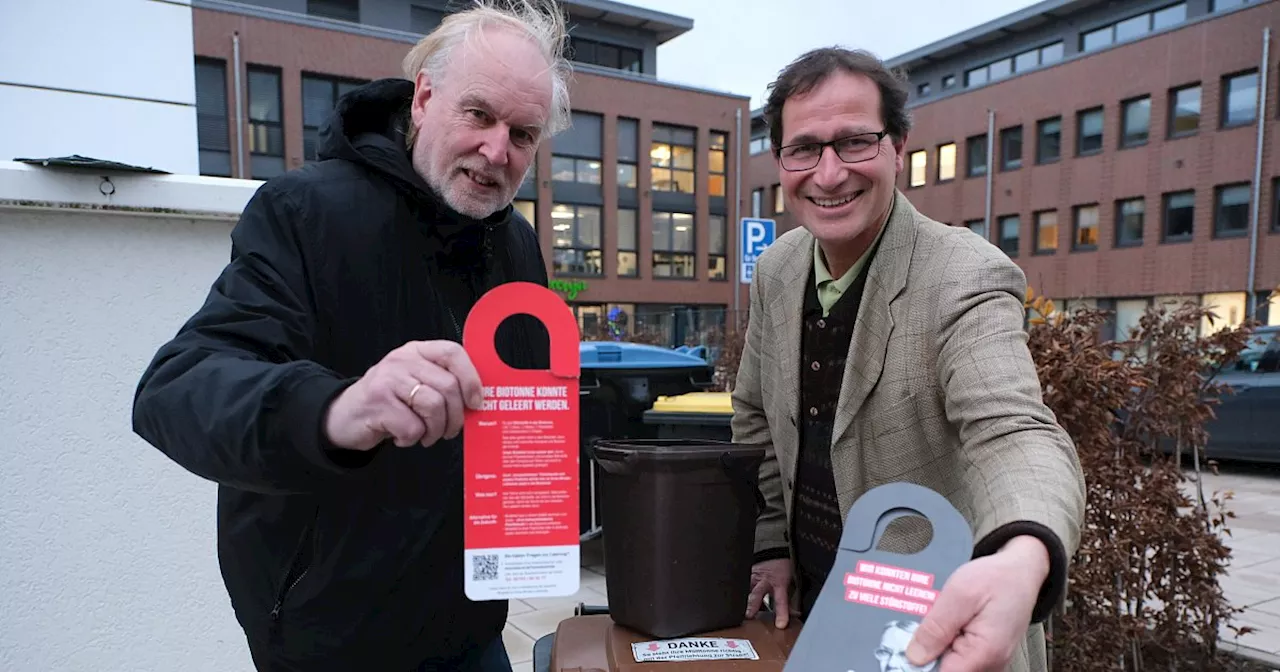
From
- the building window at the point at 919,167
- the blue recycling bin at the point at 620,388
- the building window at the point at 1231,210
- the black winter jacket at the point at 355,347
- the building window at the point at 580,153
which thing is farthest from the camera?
the building window at the point at 919,167

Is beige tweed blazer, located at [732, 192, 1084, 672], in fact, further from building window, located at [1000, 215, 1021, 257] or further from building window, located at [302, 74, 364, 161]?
building window, located at [1000, 215, 1021, 257]

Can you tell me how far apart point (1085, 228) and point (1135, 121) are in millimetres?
3556

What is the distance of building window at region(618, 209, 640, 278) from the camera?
29.1m

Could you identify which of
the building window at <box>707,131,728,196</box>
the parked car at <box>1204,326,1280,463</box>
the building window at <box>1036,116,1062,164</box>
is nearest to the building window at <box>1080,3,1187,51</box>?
the building window at <box>1036,116,1062,164</box>

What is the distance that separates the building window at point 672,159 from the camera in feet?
98.2

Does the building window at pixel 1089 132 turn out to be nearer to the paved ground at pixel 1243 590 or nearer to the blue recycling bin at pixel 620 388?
the paved ground at pixel 1243 590

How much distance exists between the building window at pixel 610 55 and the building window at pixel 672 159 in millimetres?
3586

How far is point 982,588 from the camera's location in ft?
3.01

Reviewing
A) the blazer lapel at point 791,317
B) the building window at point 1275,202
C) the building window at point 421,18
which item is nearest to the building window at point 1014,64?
the building window at point 1275,202

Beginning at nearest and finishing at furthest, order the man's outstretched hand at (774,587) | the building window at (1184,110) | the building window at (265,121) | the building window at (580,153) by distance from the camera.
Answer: the man's outstretched hand at (774,587) < the building window at (1184,110) < the building window at (265,121) < the building window at (580,153)

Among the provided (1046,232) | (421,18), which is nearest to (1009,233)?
(1046,232)

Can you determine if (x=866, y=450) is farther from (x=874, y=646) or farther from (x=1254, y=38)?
(x=1254, y=38)

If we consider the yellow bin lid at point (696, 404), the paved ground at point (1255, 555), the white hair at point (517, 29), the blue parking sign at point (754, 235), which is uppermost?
the blue parking sign at point (754, 235)

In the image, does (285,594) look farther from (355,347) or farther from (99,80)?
(99,80)
